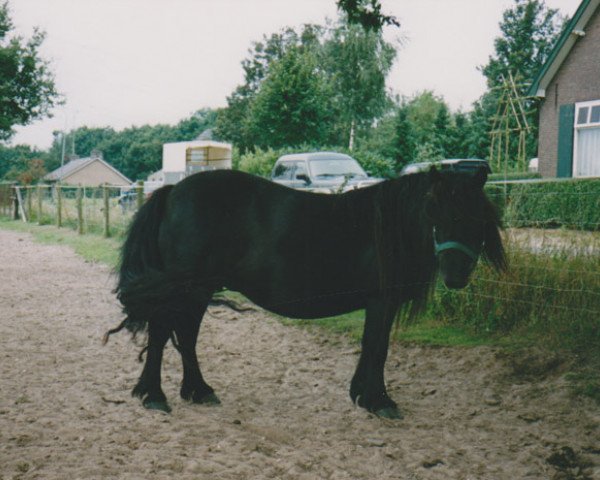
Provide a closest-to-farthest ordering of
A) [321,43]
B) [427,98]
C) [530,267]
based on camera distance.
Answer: [530,267]
[321,43]
[427,98]

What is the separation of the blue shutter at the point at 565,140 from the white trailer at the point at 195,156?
55.2 ft

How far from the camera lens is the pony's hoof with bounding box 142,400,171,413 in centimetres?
409

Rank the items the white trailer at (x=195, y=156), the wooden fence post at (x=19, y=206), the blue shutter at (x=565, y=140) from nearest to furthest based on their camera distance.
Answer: the blue shutter at (x=565, y=140)
the wooden fence post at (x=19, y=206)
the white trailer at (x=195, y=156)

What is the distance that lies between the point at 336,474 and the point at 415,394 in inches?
65.6

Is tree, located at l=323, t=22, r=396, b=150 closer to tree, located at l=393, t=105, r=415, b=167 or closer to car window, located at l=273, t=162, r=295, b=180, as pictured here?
tree, located at l=393, t=105, r=415, b=167

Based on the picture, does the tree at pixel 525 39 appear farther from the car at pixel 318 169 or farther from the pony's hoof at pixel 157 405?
the pony's hoof at pixel 157 405

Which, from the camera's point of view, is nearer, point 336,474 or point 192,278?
point 336,474

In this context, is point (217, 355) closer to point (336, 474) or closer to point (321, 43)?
point (336, 474)

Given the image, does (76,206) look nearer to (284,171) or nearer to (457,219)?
(284,171)

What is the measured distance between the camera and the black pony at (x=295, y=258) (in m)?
4.03

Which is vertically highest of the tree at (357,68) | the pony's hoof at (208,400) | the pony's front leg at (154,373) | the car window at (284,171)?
the tree at (357,68)

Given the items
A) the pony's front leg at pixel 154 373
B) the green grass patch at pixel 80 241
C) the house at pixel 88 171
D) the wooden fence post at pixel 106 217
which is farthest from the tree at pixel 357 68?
the house at pixel 88 171

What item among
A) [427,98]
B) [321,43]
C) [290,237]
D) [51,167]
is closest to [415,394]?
[290,237]

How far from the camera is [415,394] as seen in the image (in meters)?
4.64
